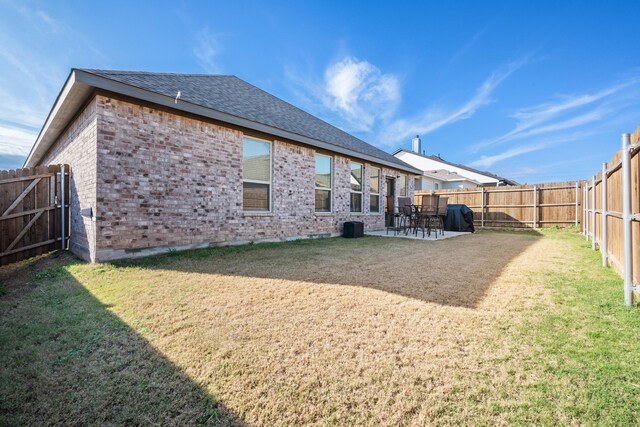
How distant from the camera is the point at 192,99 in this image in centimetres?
587

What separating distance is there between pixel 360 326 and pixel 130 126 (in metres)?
5.51

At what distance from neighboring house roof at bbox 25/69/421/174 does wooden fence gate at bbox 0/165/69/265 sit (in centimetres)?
145

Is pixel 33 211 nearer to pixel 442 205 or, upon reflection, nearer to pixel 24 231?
pixel 24 231

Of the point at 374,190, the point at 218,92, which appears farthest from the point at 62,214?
the point at 374,190

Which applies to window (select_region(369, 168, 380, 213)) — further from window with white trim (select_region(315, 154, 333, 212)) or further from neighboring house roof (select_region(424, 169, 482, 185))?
neighboring house roof (select_region(424, 169, 482, 185))

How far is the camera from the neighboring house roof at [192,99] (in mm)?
4832

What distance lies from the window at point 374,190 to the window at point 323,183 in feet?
8.37

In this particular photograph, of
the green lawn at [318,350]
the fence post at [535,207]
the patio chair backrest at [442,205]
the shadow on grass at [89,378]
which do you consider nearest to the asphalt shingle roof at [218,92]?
the patio chair backrest at [442,205]

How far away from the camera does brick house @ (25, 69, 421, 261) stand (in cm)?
490

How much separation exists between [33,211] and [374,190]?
33.7 ft

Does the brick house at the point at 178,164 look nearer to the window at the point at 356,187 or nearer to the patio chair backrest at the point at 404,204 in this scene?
the window at the point at 356,187

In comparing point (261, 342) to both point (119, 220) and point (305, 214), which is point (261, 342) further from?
point (305, 214)

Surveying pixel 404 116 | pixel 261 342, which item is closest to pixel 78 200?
pixel 261 342

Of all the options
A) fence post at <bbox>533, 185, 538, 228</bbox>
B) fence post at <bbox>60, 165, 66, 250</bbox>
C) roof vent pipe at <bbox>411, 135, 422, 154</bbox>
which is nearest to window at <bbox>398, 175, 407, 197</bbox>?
fence post at <bbox>533, 185, 538, 228</bbox>
